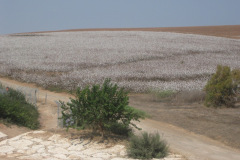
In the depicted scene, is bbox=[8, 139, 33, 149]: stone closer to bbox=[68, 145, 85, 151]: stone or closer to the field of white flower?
bbox=[68, 145, 85, 151]: stone

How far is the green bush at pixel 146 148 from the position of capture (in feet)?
25.1

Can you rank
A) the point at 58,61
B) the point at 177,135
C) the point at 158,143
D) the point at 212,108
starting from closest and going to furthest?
the point at 158,143 → the point at 177,135 → the point at 212,108 → the point at 58,61

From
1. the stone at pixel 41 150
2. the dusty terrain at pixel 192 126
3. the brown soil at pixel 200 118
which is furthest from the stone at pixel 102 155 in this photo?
the brown soil at pixel 200 118

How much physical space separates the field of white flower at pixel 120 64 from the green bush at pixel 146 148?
11081mm

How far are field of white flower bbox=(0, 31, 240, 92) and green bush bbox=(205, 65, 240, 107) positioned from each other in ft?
11.5

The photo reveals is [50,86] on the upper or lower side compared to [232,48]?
lower

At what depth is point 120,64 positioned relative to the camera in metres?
27.1

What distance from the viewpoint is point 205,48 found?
1416 inches

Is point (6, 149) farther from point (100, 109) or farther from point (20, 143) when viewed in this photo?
point (100, 109)

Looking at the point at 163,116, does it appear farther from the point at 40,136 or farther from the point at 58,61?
the point at 58,61

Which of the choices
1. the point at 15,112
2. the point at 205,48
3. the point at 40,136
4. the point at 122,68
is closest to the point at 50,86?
the point at 122,68

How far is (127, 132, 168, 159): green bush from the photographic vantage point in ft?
25.1

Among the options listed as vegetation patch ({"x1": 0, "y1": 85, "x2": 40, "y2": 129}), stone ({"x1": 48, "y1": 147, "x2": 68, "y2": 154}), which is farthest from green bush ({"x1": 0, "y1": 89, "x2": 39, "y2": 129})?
stone ({"x1": 48, "y1": 147, "x2": 68, "y2": 154})

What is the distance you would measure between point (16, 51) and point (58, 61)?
7.77 metres
